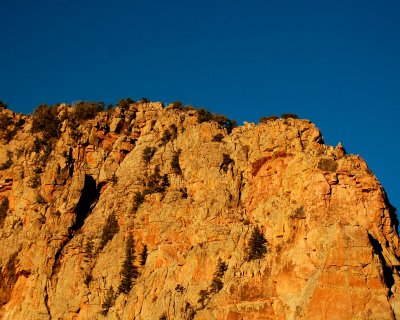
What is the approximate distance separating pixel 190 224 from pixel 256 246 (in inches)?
262

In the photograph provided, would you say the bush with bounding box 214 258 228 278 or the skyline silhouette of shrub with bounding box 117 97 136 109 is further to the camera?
the skyline silhouette of shrub with bounding box 117 97 136 109

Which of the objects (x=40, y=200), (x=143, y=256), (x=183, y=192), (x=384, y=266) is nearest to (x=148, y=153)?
(x=183, y=192)

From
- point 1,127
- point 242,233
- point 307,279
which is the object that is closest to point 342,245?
point 307,279

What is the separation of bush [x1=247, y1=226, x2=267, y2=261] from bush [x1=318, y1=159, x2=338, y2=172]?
6266 millimetres

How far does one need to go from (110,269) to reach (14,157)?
67.2 feet

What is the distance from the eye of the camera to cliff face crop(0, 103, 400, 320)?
4734cm

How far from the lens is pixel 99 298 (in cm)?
5609

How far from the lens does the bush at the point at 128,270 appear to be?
5581 centimetres

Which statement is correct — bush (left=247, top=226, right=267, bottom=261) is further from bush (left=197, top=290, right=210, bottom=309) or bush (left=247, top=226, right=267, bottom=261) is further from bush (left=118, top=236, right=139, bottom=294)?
bush (left=118, top=236, right=139, bottom=294)

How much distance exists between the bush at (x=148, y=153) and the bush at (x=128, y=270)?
9.38 meters

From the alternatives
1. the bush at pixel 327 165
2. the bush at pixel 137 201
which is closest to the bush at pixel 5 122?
the bush at pixel 137 201

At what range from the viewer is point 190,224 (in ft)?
188

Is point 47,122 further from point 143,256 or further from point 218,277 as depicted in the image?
point 218,277

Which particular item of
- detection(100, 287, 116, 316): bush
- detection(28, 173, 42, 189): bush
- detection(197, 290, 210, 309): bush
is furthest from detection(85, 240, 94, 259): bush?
detection(197, 290, 210, 309): bush
